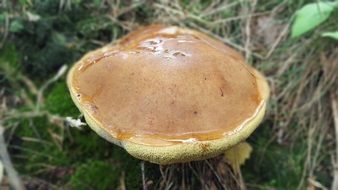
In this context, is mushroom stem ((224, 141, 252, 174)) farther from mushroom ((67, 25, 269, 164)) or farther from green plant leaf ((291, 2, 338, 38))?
green plant leaf ((291, 2, 338, 38))

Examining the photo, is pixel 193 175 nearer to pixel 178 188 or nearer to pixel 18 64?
pixel 178 188

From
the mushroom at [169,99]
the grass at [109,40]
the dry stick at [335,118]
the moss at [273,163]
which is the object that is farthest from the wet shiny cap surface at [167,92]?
the dry stick at [335,118]

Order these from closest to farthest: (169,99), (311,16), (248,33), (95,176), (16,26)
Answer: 1. (169,99)
2. (95,176)
3. (311,16)
4. (16,26)
5. (248,33)

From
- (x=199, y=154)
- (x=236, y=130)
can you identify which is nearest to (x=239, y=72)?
(x=236, y=130)

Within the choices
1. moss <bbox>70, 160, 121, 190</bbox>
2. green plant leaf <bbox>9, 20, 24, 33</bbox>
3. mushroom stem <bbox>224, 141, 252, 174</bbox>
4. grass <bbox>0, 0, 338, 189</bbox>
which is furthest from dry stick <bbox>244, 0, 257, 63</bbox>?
green plant leaf <bbox>9, 20, 24, 33</bbox>

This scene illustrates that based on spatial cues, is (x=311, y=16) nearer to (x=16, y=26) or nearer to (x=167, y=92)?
(x=167, y=92)

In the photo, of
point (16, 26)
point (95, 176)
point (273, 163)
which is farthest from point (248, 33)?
point (16, 26)
